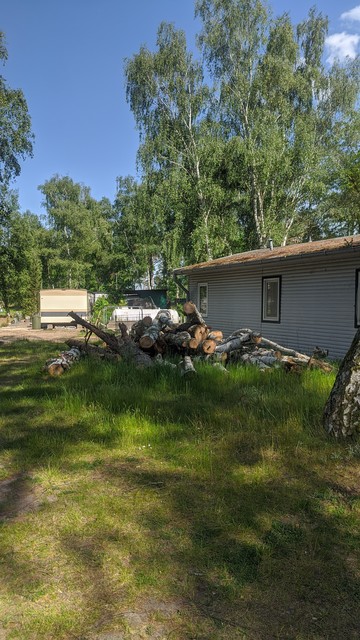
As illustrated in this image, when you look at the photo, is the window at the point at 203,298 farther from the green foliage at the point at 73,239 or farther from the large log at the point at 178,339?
the green foliage at the point at 73,239

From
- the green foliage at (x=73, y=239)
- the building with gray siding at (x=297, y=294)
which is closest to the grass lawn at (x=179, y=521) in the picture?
the building with gray siding at (x=297, y=294)

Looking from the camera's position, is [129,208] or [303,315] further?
[129,208]

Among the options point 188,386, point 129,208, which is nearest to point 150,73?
point 129,208

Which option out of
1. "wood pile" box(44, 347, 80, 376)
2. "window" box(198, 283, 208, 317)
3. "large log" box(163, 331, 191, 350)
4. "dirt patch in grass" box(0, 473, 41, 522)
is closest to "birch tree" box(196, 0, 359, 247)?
"window" box(198, 283, 208, 317)

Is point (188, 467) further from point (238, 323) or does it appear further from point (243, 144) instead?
point (243, 144)

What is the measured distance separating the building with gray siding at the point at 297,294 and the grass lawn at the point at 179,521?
5451 millimetres

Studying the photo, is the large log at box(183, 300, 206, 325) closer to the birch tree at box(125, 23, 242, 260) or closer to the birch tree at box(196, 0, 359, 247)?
the birch tree at box(125, 23, 242, 260)

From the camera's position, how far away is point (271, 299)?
1334 cm

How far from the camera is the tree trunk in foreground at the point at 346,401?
4.27 meters

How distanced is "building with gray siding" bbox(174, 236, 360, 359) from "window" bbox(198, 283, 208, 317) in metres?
0.55

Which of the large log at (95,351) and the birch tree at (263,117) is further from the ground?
the birch tree at (263,117)

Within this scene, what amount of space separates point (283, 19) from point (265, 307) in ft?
65.4

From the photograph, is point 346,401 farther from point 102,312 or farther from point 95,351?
point 102,312

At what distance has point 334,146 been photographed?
25.1m
